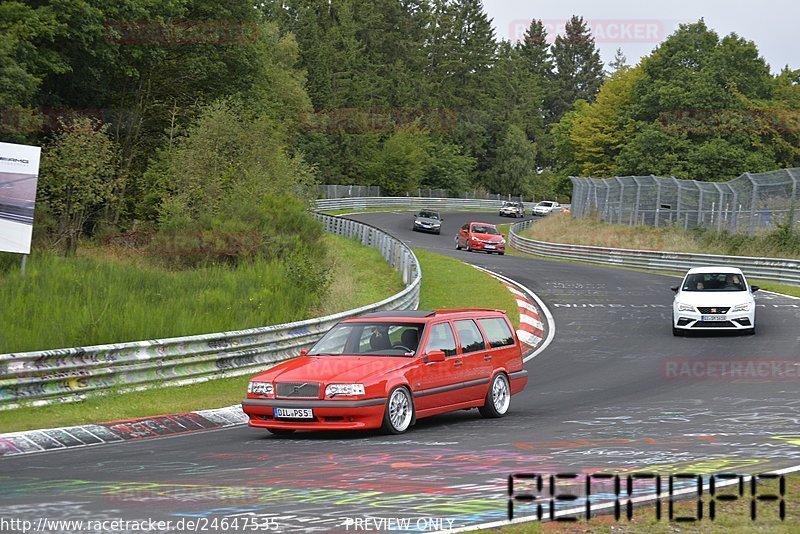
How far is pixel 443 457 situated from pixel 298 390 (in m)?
2.55

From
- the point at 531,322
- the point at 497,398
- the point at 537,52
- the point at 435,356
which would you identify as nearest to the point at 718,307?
the point at 531,322

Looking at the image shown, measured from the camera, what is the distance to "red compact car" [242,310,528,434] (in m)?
12.1

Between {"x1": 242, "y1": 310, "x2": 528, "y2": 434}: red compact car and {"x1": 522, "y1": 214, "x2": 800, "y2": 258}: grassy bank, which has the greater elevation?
{"x1": 522, "y1": 214, "x2": 800, "y2": 258}: grassy bank

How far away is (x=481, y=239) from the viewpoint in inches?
2190

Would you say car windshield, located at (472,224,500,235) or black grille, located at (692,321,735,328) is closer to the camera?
black grille, located at (692,321,735,328)

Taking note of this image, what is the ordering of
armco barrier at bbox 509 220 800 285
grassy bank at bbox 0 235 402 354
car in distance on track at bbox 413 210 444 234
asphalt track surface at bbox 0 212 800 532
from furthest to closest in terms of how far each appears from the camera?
car in distance on track at bbox 413 210 444 234, armco barrier at bbox 509 220 800 285, grassy bank at bbox 0 235 402 354, asphalt track surface at bbox 0 212 800 532

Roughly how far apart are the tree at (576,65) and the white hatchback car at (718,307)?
487 feet

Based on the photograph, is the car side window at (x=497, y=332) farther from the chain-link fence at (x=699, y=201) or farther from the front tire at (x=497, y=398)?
the chain-link fence at (x=699, y=201)

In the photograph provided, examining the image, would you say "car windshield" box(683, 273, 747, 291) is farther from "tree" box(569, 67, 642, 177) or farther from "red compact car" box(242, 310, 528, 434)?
"tree" box(569, 67, 642, 177)

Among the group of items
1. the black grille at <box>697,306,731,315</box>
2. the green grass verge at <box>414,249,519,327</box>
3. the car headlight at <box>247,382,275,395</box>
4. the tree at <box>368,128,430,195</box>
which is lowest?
the green grass verge at <box>414,249,519,327</box>

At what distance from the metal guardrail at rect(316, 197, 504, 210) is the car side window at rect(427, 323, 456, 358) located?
69540 millimetres

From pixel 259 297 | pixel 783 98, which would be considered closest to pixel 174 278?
pixel 259 297

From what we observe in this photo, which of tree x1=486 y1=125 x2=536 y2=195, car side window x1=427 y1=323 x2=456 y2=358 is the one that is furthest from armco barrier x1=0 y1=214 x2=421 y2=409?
tree x1=486 y1=125 x2=536 y2=195

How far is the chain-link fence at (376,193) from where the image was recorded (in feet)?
337
